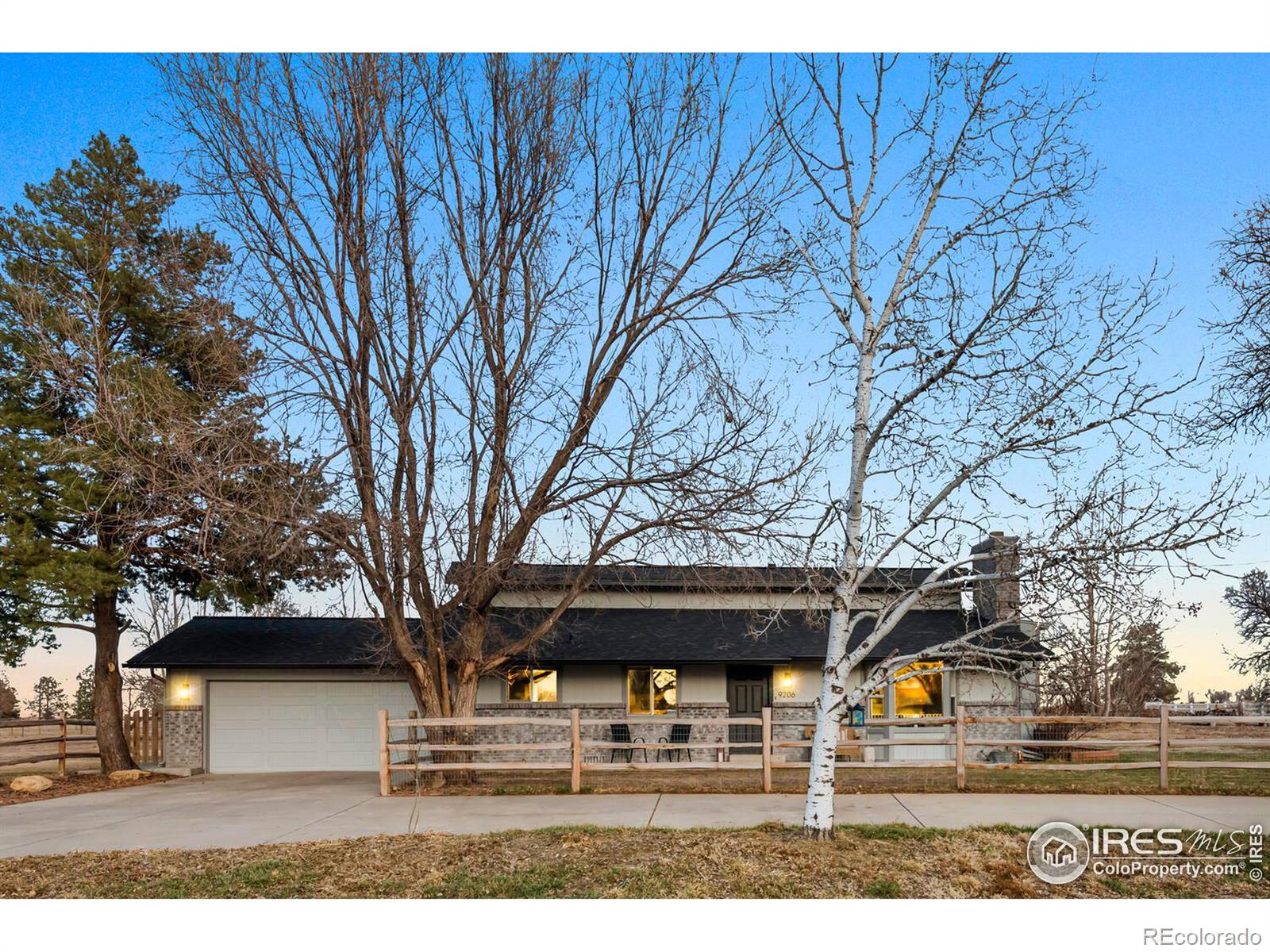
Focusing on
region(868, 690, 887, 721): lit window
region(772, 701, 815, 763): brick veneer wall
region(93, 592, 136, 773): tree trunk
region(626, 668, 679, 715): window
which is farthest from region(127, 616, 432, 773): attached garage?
region(868, 690, 887, 721): lit window

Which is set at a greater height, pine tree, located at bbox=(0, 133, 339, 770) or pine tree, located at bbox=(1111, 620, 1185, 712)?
pine tree, located at bbox=(0, 133, 339, 770)

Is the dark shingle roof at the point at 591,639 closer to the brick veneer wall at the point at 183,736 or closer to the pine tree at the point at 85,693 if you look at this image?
the brick veneer wall at the point at 183,736

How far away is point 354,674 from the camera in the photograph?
21562mm

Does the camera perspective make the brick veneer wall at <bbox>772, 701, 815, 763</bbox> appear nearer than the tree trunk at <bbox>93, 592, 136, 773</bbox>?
No

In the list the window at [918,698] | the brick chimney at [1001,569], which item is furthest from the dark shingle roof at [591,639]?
the brick chimney at [1001,569]

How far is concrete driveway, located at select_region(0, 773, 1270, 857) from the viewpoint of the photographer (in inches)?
445

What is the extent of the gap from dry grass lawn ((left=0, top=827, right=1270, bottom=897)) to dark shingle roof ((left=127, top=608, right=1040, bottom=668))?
1005 cm

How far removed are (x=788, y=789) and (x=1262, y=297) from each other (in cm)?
964

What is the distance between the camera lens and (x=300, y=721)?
21.6 m

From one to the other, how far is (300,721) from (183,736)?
238 centimetres

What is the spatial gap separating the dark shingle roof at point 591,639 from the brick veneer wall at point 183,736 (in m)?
1.08

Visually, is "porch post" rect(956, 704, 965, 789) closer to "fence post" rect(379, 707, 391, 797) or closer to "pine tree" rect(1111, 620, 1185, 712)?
"fence post" rect(379, 707, 391, 797)

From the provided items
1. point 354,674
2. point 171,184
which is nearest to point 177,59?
point 171,184
